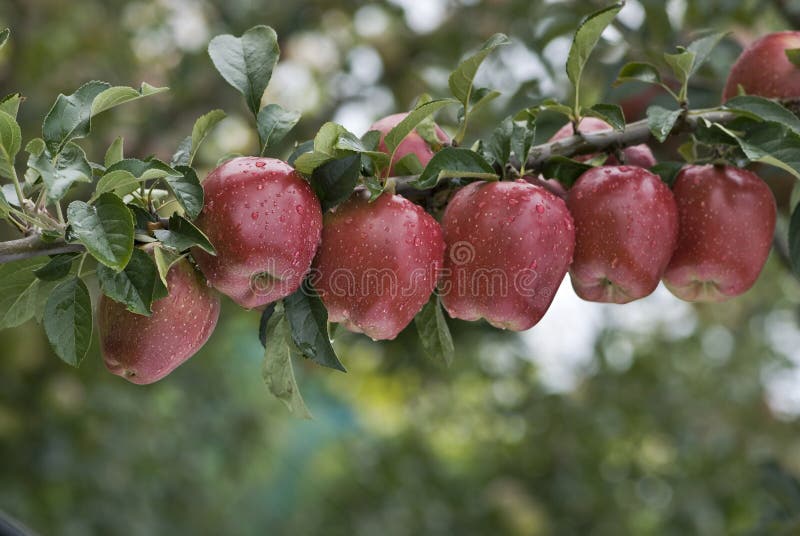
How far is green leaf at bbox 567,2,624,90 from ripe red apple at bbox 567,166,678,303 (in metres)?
0.08

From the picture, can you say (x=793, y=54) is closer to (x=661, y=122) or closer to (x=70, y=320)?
(x=661, y=122)

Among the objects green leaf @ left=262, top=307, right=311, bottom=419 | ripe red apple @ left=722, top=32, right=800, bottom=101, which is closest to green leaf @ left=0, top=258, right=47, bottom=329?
green leaf @ left=262, top=307, right=311, bottom=419

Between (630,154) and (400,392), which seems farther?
(400,392)

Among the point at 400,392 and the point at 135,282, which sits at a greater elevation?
the point at 135,282

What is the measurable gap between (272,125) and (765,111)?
0.36 meters

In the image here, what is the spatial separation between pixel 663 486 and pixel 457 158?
63.3 inches

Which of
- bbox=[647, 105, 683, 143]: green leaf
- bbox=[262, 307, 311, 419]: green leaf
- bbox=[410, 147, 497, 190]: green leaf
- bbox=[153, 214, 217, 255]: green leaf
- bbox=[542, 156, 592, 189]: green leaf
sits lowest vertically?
bbox=[262, 307, 311, 419]: green leaf

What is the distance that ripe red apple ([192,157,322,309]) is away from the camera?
1.82 feet

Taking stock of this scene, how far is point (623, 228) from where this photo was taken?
62 cm

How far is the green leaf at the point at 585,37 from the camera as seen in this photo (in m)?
0.61

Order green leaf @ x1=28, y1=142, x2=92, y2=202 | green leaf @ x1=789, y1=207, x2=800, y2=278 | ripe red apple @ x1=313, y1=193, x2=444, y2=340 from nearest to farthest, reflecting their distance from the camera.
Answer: green leaf @ x1=28, y1=142, x2=92, y2=202 → ripe red apple @ x1=313, y1=193, x2=444, y2=340 → green leaf @ x1=789, y1=207, x2=800, y2=278

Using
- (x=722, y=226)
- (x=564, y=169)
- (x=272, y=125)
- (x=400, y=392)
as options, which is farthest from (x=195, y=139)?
(x=400, y=392)

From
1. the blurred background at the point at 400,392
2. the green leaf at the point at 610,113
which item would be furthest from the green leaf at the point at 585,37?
the blurred background at the point at 400,392

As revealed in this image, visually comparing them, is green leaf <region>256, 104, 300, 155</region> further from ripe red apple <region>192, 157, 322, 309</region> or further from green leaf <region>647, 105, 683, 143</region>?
green leaf <region>647, 105, 683, 143</region>
